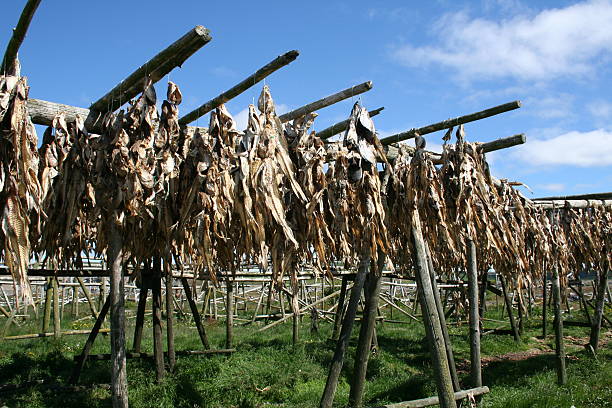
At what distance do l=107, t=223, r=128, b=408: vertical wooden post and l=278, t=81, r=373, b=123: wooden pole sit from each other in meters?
1.60

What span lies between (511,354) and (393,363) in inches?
130

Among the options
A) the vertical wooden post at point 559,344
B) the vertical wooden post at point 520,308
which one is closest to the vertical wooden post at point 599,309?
the vertical wooden post at point 520,308

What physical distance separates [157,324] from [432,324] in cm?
487

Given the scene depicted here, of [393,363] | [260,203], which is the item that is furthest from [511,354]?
[260,203]

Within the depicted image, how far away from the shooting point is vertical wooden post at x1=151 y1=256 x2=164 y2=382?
7445 millimetres

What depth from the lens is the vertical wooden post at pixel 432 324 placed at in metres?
4.07

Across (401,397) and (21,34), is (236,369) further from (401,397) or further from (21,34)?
(21,34)

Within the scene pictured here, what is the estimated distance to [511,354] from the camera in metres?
11.1

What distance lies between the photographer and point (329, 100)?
145 inches

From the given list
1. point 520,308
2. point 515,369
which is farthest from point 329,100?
point 520,308

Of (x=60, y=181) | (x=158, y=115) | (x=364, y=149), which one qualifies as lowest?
(x=60, y=181)

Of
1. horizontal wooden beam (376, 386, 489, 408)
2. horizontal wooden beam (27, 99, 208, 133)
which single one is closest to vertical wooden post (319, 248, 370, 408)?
horizontal wooden beam (376, 386, 489, 408)

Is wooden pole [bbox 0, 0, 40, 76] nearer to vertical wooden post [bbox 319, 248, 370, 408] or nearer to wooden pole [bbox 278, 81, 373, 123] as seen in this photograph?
wooden pole [bbox 278, 81, 373, 123]

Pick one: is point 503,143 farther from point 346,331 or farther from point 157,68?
point 157,68
